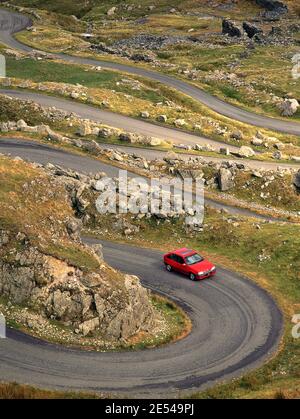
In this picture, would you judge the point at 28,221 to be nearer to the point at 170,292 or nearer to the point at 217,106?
the point at 170,292

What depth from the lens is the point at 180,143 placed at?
75.5 metres

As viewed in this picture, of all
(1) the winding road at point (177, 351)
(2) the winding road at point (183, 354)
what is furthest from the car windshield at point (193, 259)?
(2) the winding road at point (183, 354)

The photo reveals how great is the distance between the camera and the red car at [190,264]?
147 ft

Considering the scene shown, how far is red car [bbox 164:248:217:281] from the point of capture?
4469 cm

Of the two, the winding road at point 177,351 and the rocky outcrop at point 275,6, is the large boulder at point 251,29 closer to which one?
the rocky outcrop at point 275,6

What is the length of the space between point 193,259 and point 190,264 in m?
0.78

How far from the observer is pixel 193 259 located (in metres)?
45.9

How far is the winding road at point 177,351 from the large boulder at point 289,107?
184ft

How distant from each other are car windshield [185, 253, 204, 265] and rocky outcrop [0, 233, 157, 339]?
30.9 feet

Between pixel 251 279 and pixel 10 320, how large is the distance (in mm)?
19040

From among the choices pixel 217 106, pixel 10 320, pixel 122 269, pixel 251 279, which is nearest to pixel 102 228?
pixel 122 269

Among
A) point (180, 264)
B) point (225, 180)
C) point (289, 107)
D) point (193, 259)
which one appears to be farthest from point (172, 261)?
point (289, 107)

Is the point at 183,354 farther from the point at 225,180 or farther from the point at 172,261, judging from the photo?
the point at 225,180

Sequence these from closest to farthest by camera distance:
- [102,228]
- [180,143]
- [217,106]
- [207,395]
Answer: [207,395], [102,228], [180,143], [217,106]
